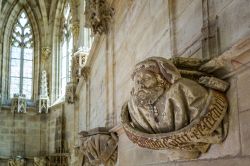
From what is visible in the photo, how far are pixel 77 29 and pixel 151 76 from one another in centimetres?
1200

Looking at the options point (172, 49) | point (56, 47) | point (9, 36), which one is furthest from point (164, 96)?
point (9, 36)

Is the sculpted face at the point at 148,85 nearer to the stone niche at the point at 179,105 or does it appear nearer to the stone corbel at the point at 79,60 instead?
the stone niche at the point at 179,105

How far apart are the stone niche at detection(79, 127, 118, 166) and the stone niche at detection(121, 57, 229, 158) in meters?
3.32

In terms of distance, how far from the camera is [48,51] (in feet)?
60.8

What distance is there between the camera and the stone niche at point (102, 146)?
6371mm

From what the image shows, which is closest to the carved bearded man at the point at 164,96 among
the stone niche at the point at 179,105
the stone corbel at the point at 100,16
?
the stone niche at the point at 179,105

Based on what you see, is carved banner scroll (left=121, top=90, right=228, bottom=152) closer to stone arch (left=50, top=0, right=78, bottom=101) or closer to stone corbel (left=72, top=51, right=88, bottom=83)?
stone corbel (left=72, top=51, right=88, bottom=83)

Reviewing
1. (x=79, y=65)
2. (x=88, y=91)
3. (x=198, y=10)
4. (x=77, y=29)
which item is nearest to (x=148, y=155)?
(x=198, y=10)

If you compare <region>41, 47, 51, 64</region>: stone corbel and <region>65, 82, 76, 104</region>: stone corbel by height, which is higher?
<region>41, 47, 51, 64</region>: stone corbel

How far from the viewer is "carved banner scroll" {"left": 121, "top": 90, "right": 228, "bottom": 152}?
103 inches

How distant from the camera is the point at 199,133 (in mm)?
2676

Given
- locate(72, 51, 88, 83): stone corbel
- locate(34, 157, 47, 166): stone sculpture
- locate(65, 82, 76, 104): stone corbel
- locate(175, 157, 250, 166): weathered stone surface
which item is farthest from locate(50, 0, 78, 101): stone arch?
locate(175, 157, 250, 166): weathered stone surface

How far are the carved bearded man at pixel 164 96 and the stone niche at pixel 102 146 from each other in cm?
340

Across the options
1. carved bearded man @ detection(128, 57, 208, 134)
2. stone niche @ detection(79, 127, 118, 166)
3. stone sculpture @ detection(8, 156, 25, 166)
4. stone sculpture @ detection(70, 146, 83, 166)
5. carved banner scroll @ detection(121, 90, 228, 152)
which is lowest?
stone sculpture @ detection(8, 156, 25, 166)
